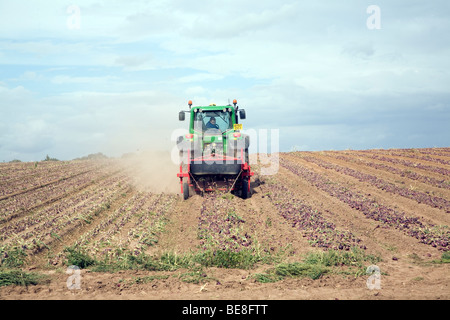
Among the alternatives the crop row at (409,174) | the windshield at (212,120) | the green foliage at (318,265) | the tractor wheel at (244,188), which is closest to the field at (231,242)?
the green foliage at (318,265)

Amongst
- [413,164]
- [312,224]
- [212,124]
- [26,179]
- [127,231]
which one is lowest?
[127,231]

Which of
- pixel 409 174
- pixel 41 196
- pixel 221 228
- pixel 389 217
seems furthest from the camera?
pixel 409 174

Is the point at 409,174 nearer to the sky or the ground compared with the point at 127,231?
nearer to the sky

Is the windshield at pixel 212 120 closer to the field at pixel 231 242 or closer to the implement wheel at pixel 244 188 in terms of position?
the implement wheel at pixel 244 188

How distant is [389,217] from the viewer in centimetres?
1132

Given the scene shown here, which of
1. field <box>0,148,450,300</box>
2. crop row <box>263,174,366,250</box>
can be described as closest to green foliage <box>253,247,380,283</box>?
field <box>0,148,450,300</box>

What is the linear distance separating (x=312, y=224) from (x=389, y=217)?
2.65m

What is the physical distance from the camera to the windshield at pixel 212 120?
1560 cm

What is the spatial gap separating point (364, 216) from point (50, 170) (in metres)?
20.5

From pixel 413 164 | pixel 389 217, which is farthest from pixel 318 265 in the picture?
pixel 413 164

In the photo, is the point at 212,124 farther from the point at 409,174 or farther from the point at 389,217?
the point at 409,174

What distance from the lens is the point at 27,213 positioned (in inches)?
521

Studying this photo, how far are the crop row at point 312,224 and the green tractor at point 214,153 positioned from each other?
1577mm
